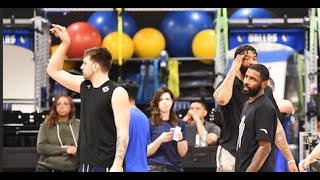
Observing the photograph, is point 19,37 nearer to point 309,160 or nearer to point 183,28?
point 183,28

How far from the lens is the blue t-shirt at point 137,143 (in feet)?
14.1

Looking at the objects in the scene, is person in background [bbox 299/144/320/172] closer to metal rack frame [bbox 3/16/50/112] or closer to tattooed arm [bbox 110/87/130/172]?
tattooed arm [bbox 110/87/130/172]

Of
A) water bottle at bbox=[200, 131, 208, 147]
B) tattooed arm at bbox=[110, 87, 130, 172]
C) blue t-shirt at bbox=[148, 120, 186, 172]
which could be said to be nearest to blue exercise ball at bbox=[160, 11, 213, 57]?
water bottle at bbox=[200, 131, 208, 147]

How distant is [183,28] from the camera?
7531mm

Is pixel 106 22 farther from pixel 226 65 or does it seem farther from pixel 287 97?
pixel 287 97

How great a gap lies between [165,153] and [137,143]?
440mm

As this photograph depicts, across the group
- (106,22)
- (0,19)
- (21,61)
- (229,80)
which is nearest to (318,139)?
(229,80)

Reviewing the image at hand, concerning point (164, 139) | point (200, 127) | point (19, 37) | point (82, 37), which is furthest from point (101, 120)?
point (19, 37)

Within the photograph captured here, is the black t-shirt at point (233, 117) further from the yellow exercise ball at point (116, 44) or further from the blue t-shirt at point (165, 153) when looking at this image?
the yellow exercise ball at point (116, 44)

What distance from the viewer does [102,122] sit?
4137mm

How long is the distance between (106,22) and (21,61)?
3.43ft

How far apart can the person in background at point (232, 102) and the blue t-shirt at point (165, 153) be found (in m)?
0.35

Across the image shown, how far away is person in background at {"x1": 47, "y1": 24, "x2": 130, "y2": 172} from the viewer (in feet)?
13.4

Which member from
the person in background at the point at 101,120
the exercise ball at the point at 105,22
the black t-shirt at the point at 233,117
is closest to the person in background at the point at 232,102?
the black t-shirt at the point at 233,117
